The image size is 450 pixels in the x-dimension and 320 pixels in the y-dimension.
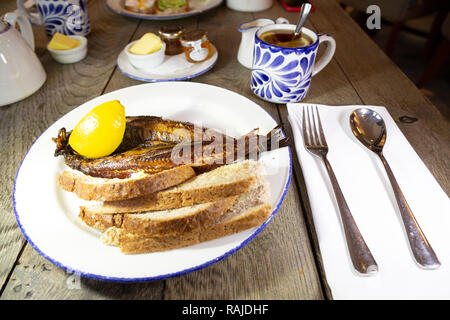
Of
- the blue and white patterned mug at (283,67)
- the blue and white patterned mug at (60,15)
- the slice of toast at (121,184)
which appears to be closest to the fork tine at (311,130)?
the blue and white patterned mug at (283,67)

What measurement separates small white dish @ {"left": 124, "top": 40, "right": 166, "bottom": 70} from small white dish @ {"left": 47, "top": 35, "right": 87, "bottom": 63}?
317 millimetres

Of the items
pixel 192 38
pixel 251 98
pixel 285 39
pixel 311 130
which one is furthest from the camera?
pixel 192 38

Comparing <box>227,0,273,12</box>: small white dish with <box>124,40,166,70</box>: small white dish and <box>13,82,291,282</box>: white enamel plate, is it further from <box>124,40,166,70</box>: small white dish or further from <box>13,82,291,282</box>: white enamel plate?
<box>13,82,291,282</box>: white enamel plate

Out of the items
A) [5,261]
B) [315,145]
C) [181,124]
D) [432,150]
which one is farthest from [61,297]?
[432,150]

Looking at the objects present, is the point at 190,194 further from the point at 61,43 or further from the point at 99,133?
the point at 61,43

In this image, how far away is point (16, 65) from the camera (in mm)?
1155

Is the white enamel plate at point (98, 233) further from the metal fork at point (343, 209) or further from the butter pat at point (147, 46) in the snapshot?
the butter pat at point (147, 46)

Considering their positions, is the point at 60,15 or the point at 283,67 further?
the point at 60,15

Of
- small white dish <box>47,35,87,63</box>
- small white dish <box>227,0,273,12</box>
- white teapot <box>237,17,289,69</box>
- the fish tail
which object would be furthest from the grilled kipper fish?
small white dish <box>227,0,273,12</box>

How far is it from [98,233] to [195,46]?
1.07m

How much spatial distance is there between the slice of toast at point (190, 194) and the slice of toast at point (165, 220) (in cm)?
2

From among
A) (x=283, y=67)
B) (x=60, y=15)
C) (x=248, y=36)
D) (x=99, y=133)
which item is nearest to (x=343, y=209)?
(x=283, y=67)

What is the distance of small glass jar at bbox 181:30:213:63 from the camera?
1407 millimetres
